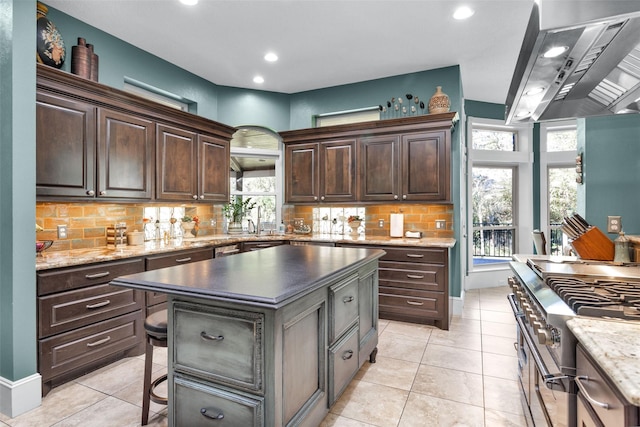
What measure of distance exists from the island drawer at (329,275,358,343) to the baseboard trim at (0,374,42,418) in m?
2.00

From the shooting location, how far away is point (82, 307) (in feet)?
8.34

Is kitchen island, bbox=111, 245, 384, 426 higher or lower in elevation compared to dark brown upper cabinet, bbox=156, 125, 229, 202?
lower

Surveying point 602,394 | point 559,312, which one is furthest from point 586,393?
point 559,312

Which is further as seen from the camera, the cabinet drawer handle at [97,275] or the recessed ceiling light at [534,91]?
the cabinet drawer handle at [97,275]

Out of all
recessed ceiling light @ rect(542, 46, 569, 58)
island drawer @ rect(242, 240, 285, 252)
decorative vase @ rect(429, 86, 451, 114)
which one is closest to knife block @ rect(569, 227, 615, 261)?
recessed ceiling light @ rect(542, 46, 569, 58)

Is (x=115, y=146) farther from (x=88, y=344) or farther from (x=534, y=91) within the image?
(x=534, y=91)

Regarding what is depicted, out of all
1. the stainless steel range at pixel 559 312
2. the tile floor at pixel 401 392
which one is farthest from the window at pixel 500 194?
the stainless steel range at pixel 559 312

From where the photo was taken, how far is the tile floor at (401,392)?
2096 millimetres

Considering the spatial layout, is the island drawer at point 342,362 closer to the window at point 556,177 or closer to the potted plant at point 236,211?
the potted plant at point 236,211

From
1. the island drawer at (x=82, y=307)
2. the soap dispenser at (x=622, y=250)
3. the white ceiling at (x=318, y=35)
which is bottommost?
the island drawer at (x=82, y=307)

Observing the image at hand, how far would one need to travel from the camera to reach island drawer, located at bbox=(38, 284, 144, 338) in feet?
7.66

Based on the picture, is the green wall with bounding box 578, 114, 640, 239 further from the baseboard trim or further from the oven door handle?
the baseboard trim

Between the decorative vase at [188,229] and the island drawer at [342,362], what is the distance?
272cm

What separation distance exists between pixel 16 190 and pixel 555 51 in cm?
298
